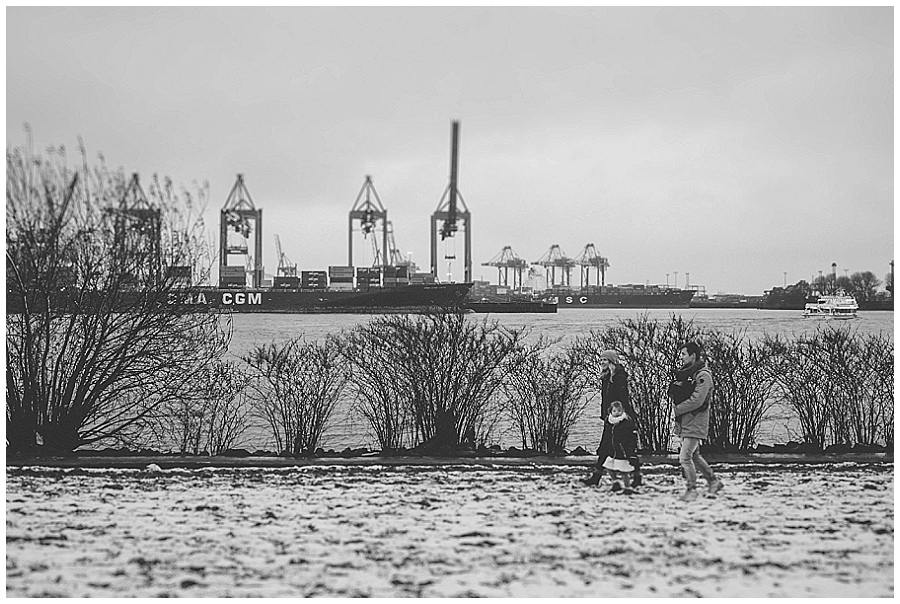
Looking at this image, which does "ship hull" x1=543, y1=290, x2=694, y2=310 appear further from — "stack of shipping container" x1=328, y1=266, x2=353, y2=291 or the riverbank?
the riverbank

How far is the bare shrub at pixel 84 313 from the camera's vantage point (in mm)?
7086

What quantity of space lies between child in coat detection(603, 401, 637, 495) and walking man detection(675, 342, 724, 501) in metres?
0.31

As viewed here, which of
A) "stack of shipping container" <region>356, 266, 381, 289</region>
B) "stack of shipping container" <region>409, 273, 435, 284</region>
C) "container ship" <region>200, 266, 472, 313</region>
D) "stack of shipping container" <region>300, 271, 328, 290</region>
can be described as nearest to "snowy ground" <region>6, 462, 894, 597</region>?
"container ship" <region>200, 266, 472, 313</region>

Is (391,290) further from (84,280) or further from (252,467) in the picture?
(252,467)

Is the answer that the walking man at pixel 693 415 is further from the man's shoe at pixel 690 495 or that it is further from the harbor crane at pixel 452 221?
the harbor crane at pixel 452 221

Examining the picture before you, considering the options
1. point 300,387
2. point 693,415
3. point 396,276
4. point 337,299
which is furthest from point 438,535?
point 337,299

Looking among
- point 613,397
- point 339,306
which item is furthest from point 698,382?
point 339,306

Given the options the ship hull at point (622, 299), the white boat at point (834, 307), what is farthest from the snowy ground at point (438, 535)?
the ship hull at point (622, 299)

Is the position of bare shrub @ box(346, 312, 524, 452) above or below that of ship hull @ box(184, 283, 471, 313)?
below

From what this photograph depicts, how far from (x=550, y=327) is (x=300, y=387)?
3.30 m

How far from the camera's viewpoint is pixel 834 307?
9.73 meters

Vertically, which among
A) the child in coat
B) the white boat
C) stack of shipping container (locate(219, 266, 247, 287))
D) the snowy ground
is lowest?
the snowy ground

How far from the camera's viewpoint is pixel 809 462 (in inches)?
243

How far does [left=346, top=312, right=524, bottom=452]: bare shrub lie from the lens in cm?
762
